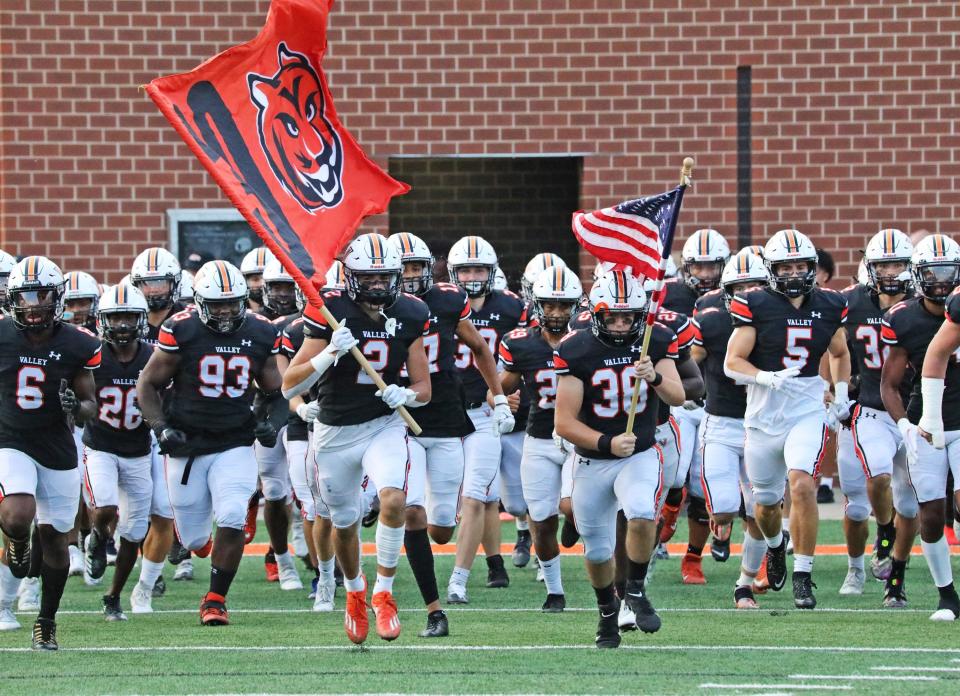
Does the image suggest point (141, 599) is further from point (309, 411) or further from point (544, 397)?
point (544, 397)

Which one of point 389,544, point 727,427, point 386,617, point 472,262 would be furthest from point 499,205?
point 386,617

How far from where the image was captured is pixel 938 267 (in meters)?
9.96

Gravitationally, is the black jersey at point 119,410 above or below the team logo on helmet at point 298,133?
below

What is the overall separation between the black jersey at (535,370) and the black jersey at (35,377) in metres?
2.66

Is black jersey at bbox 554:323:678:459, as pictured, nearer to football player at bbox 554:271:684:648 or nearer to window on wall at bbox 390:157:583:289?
football player at bbox 554:271:684:648

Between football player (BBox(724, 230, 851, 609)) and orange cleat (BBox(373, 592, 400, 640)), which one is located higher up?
football player (BBox(724, 230, 851, 609))

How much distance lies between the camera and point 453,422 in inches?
407

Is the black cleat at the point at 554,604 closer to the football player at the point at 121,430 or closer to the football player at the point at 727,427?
the football player at the point at 727,427

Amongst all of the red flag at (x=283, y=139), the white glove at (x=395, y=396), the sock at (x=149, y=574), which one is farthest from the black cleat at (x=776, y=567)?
the sock at (x=149, y=574)

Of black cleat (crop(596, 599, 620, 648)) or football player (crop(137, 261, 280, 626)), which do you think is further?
football player (crop(137, 261, 280, 626))

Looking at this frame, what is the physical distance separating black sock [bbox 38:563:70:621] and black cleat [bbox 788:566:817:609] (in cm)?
408

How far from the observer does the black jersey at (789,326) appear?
10594mm

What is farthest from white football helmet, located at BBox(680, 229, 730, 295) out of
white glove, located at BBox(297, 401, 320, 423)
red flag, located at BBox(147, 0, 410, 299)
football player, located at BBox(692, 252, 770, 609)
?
white glove, located at BBox(297, 401, 320, 423)

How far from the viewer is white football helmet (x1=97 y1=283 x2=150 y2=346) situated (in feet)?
34.8
